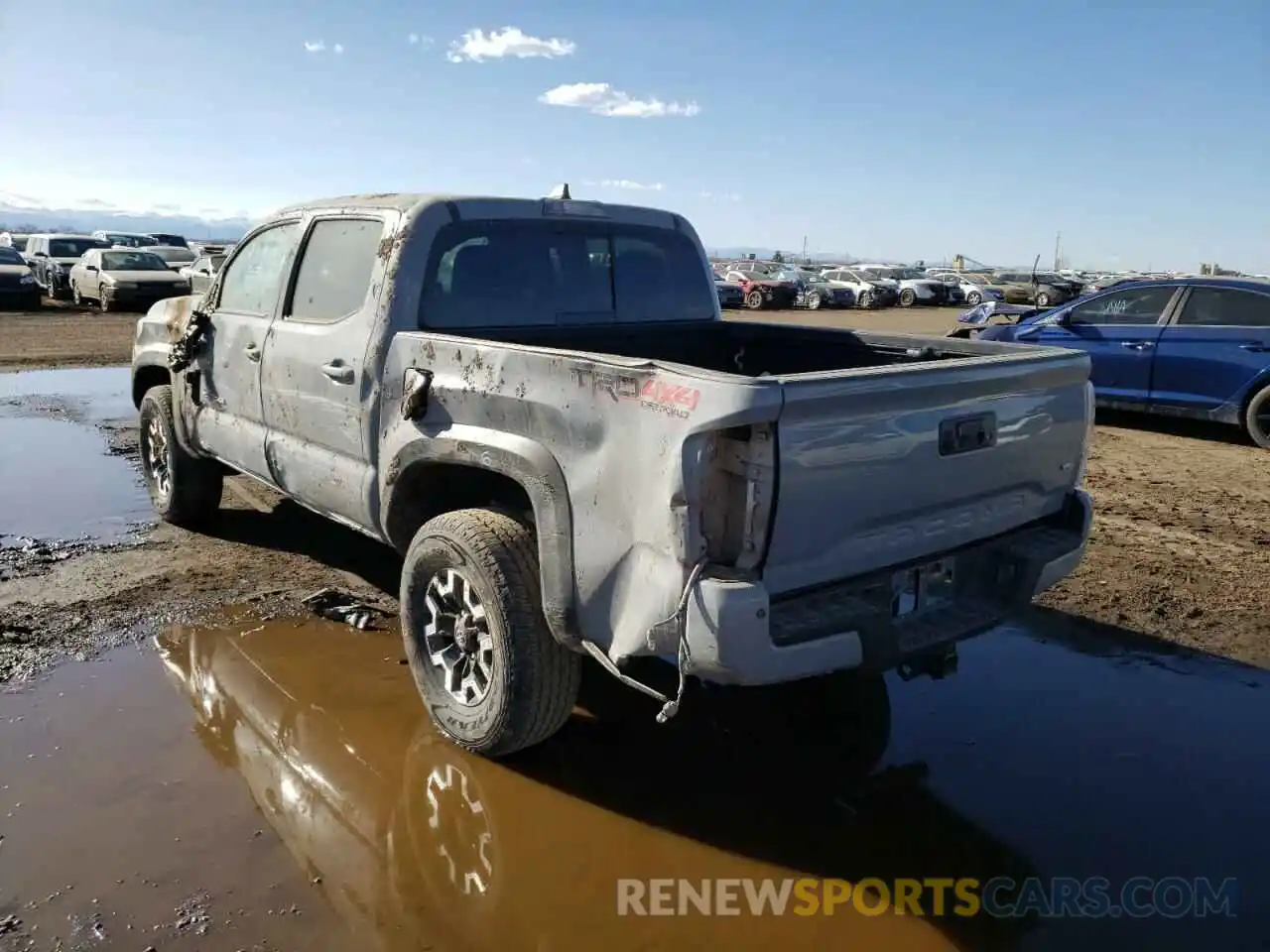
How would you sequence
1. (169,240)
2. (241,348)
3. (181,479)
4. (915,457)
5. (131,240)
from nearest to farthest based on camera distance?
(915,457) < (241,348) < (181,479) < (131,240) < (169,240)

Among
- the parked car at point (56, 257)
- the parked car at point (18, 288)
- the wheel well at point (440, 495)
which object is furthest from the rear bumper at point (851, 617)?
the parked car at point (56, 257)

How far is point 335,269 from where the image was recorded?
445 centimetres

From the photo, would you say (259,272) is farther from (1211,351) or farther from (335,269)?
(1211,351)

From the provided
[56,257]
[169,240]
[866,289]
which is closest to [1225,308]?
[866,289]

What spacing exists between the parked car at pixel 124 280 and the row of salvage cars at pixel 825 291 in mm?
15959

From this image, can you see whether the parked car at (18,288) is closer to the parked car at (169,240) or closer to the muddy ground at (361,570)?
the parked car at (169,240)

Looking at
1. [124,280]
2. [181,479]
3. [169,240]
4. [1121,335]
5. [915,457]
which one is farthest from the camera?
[169,240]

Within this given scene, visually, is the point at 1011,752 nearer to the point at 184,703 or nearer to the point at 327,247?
the point at 184,703

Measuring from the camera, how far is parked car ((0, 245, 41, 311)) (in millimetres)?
Answer: 21750

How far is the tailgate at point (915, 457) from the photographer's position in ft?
8.95

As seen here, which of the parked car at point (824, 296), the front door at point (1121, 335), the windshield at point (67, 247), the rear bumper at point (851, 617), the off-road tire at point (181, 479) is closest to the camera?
the rear bumper at point (851, 617)

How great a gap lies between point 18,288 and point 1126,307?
22.5 metres

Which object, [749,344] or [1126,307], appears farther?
[1126,307]

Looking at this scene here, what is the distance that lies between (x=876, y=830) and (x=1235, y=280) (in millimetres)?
8925
